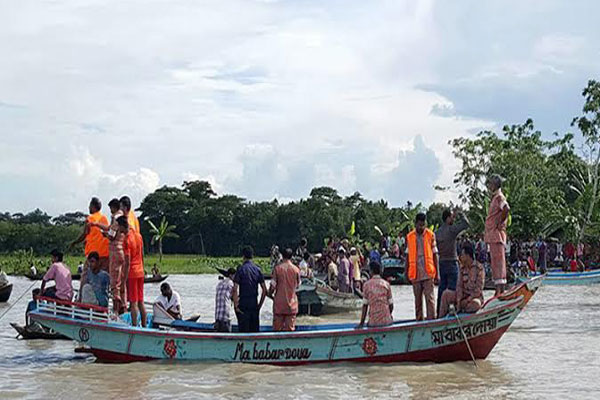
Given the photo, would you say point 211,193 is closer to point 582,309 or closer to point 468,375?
point 582,309

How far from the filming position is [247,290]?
471 inches

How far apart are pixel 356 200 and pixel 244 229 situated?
12091mm

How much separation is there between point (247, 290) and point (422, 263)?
2610 millimetres

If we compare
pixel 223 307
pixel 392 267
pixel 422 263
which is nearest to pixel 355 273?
pixel 223 307

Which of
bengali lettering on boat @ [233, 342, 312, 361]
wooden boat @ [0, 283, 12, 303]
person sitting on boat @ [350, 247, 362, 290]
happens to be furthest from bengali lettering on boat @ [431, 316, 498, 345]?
wooden boat @ [0, 283, 12, 303]

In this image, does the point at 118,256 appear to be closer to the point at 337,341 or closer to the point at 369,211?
the point at 337,341

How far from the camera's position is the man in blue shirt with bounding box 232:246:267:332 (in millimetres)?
11891

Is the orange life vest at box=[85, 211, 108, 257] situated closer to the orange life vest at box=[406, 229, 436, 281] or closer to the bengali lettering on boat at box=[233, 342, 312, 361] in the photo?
the bengali lettering on boat at box=[233, 342, 312, 361]

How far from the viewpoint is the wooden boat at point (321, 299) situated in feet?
63.6

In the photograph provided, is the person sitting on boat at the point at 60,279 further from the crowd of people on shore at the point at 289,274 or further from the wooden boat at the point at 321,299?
the wooden boat at the point at 321,299

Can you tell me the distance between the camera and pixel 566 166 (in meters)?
46.4

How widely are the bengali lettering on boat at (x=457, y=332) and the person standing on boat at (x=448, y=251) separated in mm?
650

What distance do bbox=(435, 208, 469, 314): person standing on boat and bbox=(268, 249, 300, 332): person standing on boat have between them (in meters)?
2.18

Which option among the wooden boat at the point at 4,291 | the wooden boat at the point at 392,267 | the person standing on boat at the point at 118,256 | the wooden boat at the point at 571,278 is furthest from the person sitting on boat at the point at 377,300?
the wooden boat at the point at 571,278
